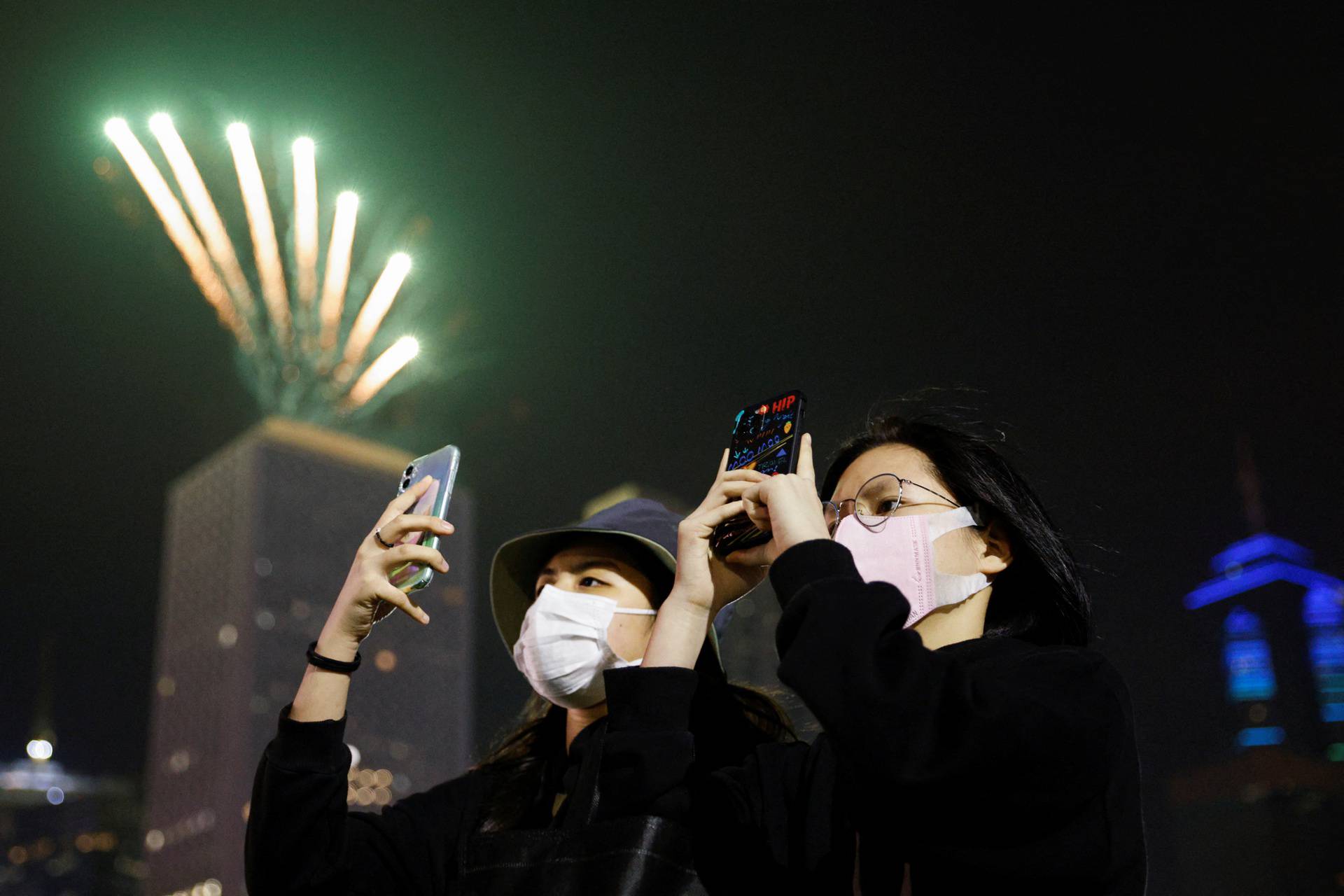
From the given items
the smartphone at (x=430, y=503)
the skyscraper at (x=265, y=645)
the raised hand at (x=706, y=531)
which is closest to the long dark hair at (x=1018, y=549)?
the raised hand at (x=706, y=531)

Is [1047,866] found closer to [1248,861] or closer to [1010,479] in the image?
[1010,479]

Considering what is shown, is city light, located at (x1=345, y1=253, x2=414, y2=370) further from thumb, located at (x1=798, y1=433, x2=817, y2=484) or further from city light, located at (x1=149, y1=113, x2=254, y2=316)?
thumb, located at (x1=798, y1=433, x2=817, y2=484)

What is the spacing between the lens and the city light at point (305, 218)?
349 inches

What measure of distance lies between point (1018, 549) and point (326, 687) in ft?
5.50

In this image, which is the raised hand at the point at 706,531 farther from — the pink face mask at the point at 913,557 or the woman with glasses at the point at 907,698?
the pink face mask at the point at 913,557

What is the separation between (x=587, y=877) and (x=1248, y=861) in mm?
8086

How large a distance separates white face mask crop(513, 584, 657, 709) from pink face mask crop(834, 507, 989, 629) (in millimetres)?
828

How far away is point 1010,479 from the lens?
7.82ft

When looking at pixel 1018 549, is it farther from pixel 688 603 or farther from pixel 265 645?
pixel 265 645

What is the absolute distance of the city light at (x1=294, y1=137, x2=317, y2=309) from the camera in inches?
349

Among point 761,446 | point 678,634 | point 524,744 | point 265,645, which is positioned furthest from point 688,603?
point 265,645

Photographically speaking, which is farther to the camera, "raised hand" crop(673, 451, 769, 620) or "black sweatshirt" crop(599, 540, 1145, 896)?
"raised hand" crop(673, 451, 769, 620)

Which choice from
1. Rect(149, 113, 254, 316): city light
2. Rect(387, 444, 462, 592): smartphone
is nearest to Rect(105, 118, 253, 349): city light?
Rect(149, 113, 254, 316): city light

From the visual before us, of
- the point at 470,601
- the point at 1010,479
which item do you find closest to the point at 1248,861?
the point at 1010,479
